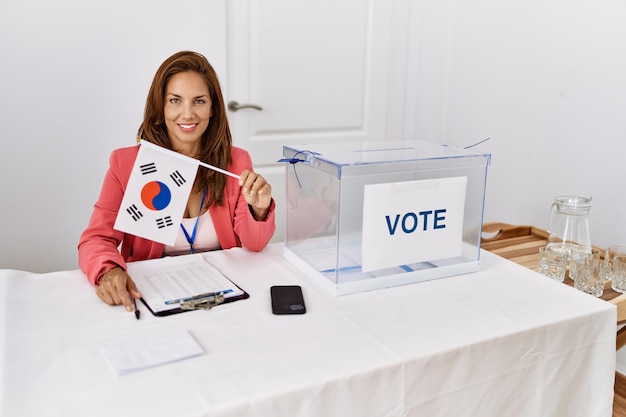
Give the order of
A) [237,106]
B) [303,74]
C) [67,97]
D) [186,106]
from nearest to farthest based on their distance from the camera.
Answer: [186,106] → [67,97] → [237,106] → [303,74]

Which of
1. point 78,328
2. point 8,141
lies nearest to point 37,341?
point 78,328

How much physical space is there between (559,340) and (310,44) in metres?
1.85

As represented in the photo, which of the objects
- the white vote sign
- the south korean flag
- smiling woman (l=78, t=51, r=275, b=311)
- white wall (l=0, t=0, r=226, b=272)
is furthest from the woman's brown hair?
white wall (l=0, t=0, r=226, b=272)

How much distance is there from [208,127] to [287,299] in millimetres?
702

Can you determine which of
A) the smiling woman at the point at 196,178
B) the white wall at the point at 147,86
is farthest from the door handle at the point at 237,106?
the smiling woman at the point at 196,178

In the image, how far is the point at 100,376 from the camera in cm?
97

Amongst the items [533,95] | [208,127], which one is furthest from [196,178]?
[533,95]

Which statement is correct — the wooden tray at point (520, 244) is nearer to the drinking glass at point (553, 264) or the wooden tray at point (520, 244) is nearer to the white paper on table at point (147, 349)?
the drinking glass at point (553, 264)

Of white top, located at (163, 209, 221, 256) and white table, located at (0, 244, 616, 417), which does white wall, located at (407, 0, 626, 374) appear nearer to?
white table, located at (0, 244, 616, 417)

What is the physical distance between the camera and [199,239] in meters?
1.71

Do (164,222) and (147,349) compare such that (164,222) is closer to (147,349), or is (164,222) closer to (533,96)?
(147,349)

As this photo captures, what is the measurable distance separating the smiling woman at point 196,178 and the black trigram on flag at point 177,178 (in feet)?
0.54

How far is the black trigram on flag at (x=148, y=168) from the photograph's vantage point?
140 cm

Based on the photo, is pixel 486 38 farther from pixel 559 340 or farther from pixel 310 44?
pixel 559 340
